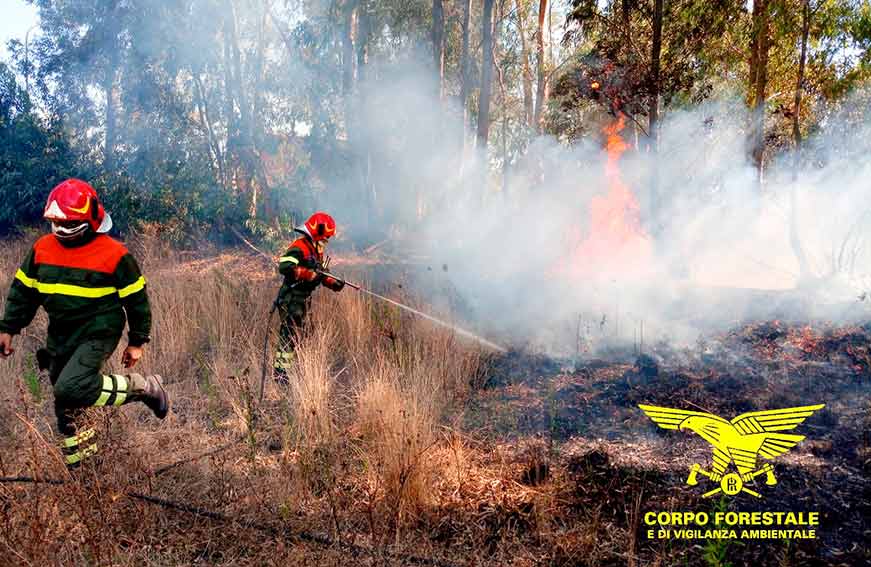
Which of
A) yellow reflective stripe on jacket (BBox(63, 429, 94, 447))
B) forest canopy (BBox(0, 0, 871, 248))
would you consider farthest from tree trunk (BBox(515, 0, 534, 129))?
yellow reflective stripe on jacket (BBox(63, 429, 94, 447))

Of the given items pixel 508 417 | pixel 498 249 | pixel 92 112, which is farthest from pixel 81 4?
pixel 508 417

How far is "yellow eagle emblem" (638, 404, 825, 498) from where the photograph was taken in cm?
305

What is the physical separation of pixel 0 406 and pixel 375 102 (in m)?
13.3

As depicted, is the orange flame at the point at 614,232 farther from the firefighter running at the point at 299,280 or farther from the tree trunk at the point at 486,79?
the firefighter running at the point at 299,280

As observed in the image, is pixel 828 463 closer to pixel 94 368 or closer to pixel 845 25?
pixel 94 368

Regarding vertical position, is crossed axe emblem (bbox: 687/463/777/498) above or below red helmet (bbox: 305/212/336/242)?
below

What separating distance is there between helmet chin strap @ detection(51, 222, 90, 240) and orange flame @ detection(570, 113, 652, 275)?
736 cm

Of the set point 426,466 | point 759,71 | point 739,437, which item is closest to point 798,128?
point 759,71

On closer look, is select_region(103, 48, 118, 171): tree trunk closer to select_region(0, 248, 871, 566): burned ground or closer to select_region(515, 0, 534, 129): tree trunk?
select_region(0, 248, 871, 566): burned ground

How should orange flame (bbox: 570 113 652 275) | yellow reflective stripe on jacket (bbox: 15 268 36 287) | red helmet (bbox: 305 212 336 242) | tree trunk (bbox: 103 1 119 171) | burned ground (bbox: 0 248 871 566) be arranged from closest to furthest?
1. burned ground (bbox: 0 248 871 566)
2. yellow reflective stripe on jacket (bbox: 15 268 36 287)
3. red helmet (bbox: 305 212 336 242)
4. orange flame (bbox: 570 113 652 275)
5. tree trunk (bbox: 103 1 119 171)

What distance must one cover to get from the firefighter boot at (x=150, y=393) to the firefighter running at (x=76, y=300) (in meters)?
0.15

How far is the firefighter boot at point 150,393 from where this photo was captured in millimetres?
3465

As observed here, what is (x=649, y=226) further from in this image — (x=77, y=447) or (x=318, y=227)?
(x=77, y=447)

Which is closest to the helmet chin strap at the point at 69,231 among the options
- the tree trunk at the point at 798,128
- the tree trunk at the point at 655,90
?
the tree trunk at the point at 655,90
